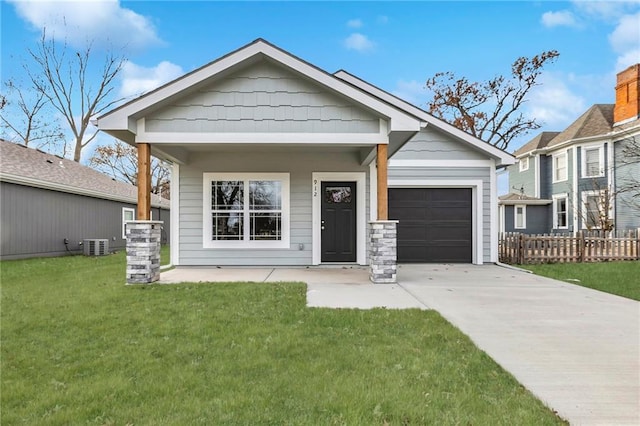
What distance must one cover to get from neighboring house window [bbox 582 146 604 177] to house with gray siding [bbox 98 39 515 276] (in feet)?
35.7

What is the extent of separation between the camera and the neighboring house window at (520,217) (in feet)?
69.7

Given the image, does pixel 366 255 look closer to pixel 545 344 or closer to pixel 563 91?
pixel 545 344

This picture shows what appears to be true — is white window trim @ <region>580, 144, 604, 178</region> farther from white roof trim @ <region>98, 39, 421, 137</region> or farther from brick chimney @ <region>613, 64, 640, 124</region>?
white roof trim @ <region>98, 39, 421, 137</region>

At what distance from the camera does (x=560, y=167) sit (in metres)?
20.6

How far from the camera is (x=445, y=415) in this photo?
100 inches

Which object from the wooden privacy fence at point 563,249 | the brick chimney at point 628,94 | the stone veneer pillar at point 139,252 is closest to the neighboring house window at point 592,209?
the brick chimney at point 628,94

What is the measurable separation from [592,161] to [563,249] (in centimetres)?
990

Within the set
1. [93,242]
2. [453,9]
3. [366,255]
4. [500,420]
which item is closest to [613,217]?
[453,9]

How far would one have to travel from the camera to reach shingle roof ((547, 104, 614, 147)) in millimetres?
18516

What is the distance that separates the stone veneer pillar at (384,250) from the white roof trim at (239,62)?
180 centimetres

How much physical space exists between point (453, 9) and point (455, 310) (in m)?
10.6

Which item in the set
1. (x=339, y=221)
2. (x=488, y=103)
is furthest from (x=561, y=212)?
(x=339, y=221)

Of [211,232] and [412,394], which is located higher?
[211,232]

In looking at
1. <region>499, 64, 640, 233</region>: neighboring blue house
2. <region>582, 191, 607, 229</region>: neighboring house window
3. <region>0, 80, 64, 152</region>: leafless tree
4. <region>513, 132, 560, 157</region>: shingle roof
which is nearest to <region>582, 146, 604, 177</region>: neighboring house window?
<region>499, 64, 640, 233</region>: neighboring blue house
